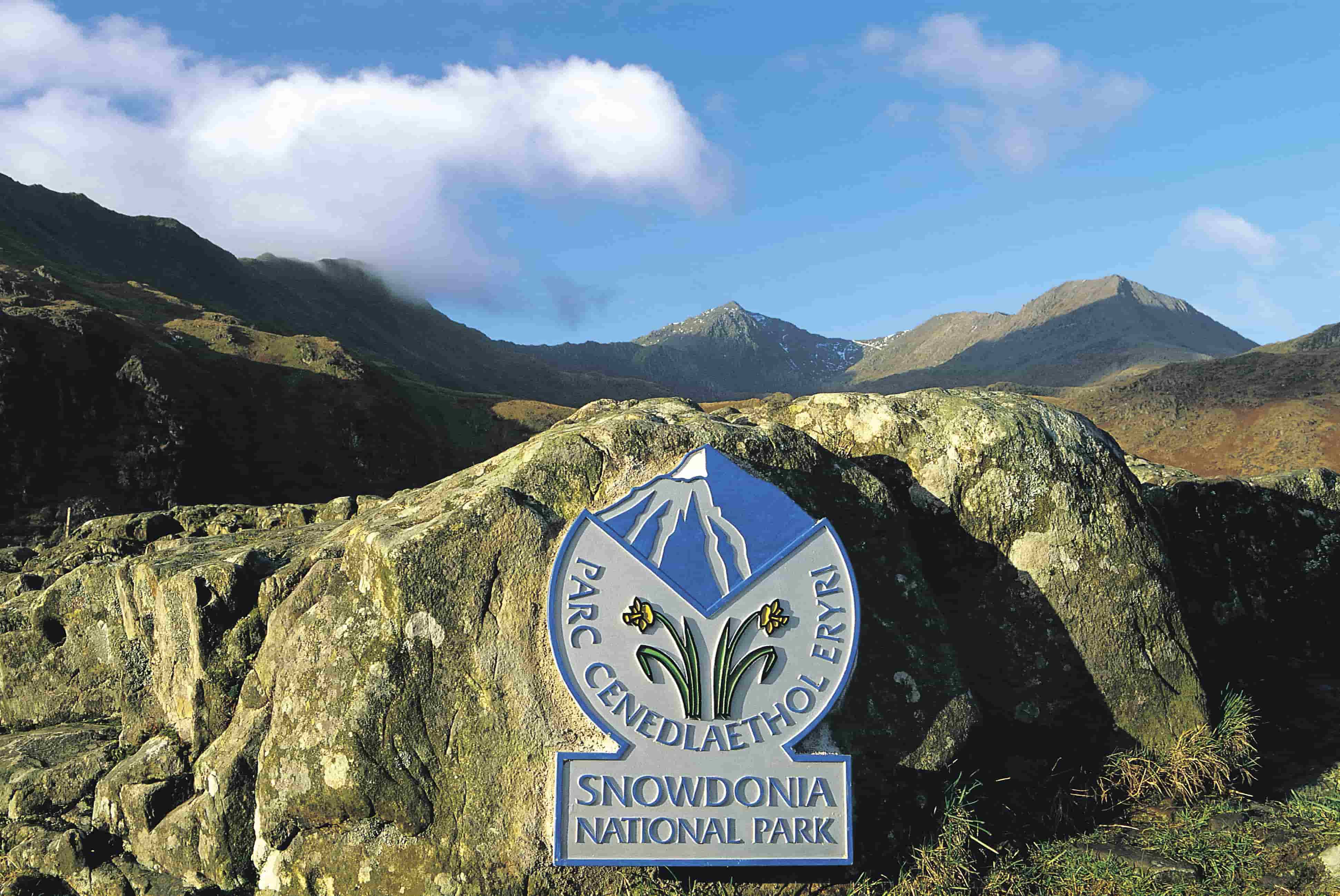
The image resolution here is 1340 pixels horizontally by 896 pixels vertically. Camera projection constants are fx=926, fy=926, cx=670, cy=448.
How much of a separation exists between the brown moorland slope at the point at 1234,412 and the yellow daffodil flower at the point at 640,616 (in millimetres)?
38327

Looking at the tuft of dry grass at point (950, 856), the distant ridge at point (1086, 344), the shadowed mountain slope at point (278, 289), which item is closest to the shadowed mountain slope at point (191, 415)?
the shadowed mountain slope at point (278, 289)

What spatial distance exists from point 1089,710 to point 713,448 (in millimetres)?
3668

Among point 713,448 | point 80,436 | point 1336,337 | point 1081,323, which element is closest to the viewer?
point 713,448

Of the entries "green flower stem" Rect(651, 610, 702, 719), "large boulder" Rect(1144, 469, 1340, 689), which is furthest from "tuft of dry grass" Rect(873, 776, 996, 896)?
"large boulder" Rect(1144, 469, 1340, 689)

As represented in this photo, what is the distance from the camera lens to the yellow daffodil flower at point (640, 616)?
19.2 feet

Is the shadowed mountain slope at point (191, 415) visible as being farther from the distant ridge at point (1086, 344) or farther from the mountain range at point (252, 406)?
the distant ridge at point (1086, 344)

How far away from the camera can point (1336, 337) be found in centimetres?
5988

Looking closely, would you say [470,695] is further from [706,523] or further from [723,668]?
[706,523]

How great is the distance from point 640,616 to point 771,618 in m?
0.87

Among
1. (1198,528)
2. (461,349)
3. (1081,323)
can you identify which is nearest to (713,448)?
(1198,528)

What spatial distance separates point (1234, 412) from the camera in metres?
48.0

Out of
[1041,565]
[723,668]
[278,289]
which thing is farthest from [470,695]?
[278,289]

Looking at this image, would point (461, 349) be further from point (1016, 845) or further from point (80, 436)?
point (1016, 845)

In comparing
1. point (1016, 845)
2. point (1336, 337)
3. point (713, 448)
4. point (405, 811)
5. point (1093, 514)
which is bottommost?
point (1016, 845)
